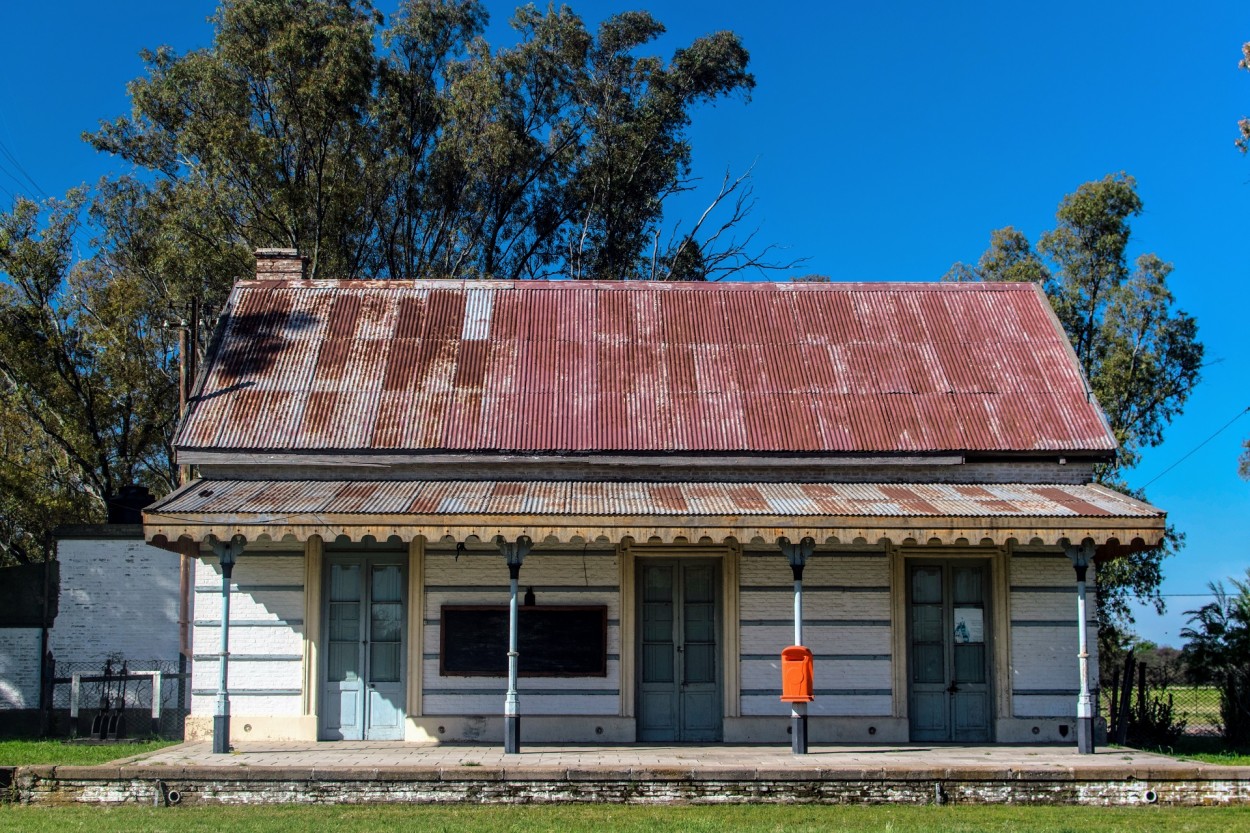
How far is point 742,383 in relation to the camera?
16.2 m

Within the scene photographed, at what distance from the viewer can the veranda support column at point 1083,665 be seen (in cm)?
1315

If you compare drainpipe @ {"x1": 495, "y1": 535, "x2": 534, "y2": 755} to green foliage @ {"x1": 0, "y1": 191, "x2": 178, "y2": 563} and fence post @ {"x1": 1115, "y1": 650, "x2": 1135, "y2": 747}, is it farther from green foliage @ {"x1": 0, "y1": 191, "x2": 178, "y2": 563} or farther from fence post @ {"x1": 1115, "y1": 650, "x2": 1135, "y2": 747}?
green foliage @ {"x1": 0, "y1": 191, "x2": 178, "y2": 563}

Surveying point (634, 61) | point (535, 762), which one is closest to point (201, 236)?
point (634, 61)

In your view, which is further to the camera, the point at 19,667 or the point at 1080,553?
the point at 19,667

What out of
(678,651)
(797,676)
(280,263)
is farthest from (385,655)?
(280,263)

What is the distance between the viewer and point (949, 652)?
14734 millimetres

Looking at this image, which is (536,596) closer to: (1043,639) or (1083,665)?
(1043,639)

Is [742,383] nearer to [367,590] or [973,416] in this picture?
[973,416]

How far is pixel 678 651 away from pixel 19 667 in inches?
420

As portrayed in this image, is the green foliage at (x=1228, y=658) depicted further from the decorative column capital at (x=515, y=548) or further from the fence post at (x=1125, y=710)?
the decorative column capital at (x=515, y=548)

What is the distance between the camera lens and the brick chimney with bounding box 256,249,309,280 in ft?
62.6

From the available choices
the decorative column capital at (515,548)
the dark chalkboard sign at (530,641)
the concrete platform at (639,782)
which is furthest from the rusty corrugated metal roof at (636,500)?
the concrete platform at (639,782)

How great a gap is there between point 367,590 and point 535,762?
3.48 metres

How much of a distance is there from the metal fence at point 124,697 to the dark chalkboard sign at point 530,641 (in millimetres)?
4661
